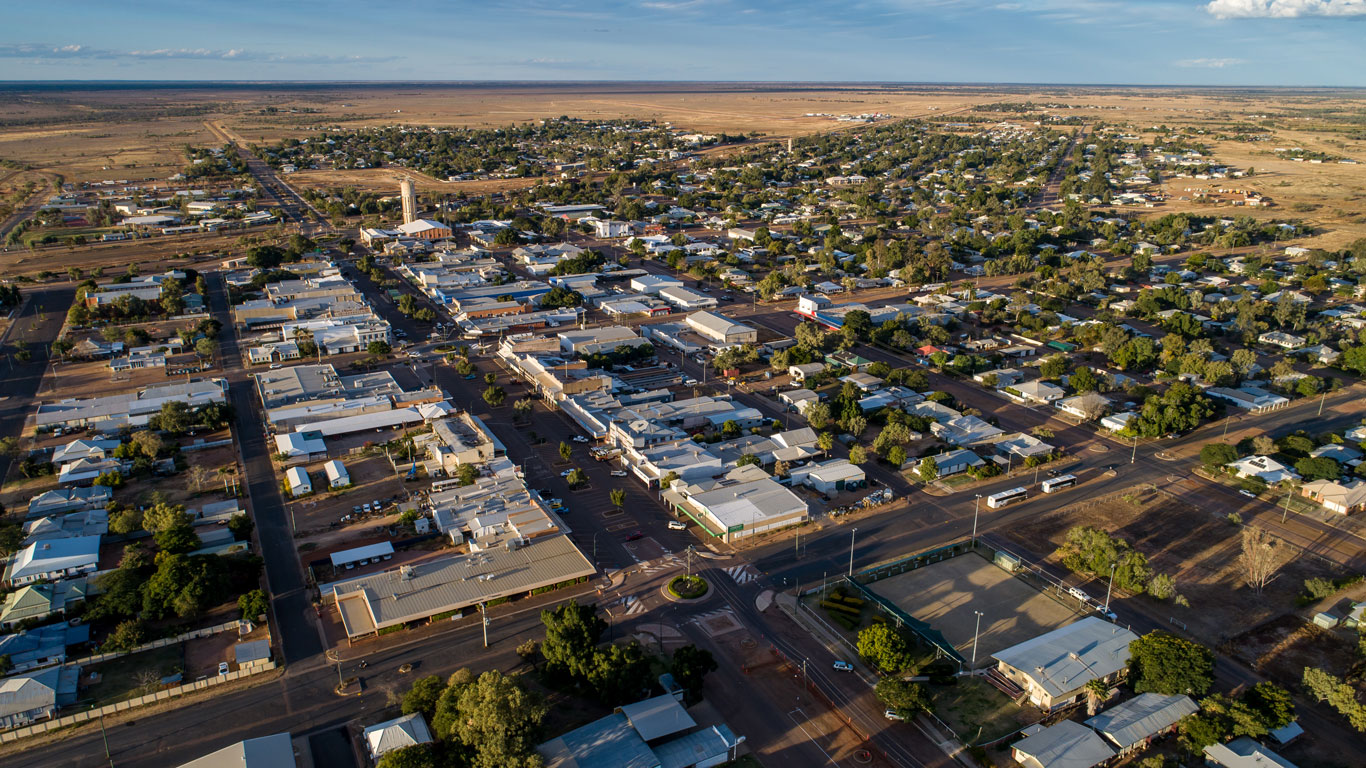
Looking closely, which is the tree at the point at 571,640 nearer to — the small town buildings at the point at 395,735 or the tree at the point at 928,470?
the small town buildings at the point at 395,735

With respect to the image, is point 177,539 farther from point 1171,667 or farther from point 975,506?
point 1171,667

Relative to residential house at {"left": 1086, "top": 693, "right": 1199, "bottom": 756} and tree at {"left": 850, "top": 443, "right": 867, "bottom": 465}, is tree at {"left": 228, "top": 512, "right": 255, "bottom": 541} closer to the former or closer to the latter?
tree at {"left": 850, "top": 443, "right": 867, "bottom": 465}

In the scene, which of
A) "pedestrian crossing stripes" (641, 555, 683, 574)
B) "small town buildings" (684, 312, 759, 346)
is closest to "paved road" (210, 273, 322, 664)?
"pedestrian crossing stripes" (641, 555, 683, 574)

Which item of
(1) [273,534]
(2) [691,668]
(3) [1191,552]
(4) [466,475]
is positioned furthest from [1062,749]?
(1) [273,534]

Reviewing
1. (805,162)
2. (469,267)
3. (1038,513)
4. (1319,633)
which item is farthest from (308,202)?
(1319,633)

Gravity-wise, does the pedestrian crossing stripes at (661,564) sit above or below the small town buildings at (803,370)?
below

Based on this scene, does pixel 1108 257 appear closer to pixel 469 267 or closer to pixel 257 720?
pixel 469 267

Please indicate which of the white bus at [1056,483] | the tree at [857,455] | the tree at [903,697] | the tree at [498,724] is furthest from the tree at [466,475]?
the white bus at [1056,483]
